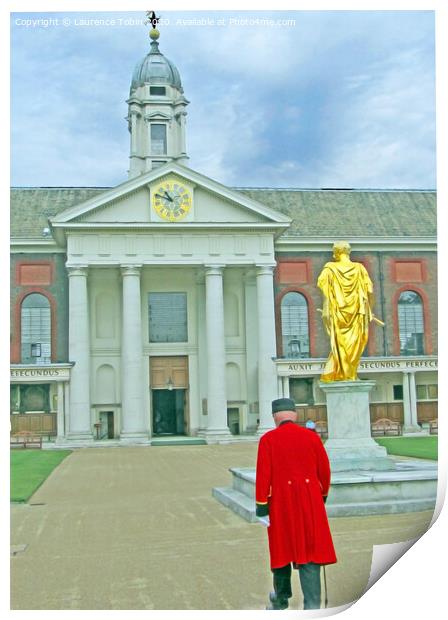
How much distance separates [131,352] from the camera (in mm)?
41281

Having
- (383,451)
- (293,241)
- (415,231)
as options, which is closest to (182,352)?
(293,241)

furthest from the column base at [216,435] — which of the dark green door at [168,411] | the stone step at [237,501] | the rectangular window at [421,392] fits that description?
the stone step at [237,501]

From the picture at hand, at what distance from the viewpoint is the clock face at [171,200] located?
41344mm

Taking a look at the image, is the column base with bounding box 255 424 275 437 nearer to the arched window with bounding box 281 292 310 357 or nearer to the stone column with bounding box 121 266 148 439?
the arched window with bounding box 281 292 310 357

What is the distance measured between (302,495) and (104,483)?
492 inches

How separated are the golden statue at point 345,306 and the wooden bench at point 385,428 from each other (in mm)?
23844

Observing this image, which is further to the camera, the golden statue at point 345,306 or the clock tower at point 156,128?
the clock tower at point 156,128

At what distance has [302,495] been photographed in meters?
8.98

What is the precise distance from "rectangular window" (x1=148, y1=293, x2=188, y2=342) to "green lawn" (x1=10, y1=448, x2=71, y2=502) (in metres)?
12.5

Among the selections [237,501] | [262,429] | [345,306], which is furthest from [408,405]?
[237,501]

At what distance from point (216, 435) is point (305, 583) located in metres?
31.1

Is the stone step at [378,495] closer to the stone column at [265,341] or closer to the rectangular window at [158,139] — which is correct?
the stone column at [265,341]

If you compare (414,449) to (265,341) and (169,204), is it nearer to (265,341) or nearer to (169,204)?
(265,341)

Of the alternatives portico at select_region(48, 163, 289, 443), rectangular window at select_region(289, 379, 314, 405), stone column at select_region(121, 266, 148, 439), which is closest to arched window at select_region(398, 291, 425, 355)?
rectangular window at select_region(289, 379, 314, 405)
